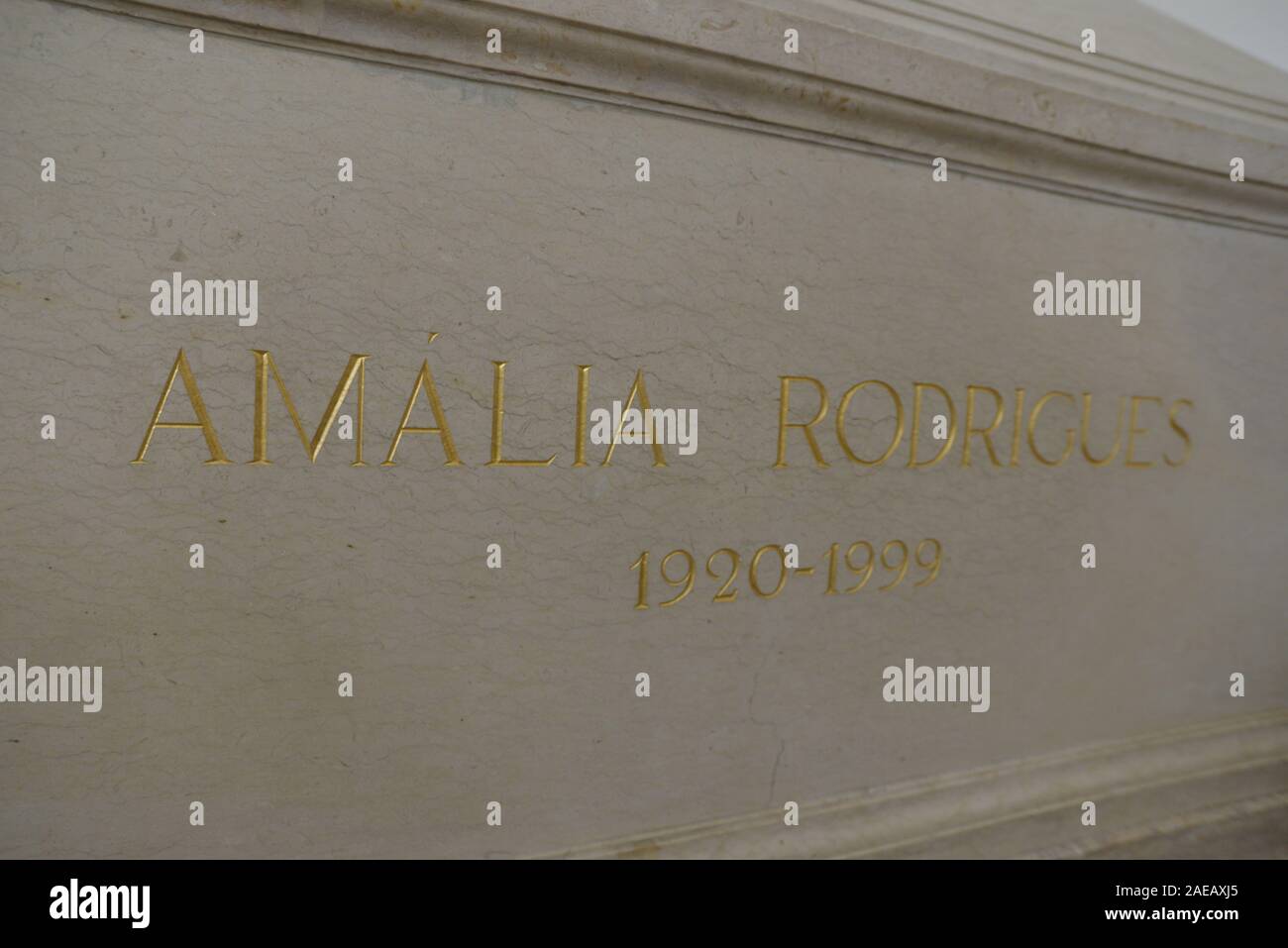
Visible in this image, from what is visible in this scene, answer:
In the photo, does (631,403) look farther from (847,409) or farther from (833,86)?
(833,86)

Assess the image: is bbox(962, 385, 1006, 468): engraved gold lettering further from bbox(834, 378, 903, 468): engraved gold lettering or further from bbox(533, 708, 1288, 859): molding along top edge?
bbox(533, 708, 1288, 859): molding along top edge

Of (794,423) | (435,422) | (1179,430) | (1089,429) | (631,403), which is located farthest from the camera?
(1179,430)

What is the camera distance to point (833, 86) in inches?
82.1

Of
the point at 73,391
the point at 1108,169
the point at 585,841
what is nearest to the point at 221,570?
the point at 73,391

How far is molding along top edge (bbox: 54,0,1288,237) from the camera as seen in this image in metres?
1.72

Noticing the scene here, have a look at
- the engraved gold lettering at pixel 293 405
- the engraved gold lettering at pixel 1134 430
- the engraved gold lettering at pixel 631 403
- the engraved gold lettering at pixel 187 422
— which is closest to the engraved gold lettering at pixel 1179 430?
the engraved gold lettering at pixel 1134 430

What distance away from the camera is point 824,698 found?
7.45 ft

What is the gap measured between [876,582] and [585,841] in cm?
85

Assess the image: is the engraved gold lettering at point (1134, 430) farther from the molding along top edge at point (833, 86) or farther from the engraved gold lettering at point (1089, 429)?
the molding along top edge at point (833, 86)

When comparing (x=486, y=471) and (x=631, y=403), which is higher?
(x=631, y=403)

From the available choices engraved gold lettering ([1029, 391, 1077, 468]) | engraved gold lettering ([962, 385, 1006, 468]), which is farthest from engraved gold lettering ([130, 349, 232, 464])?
engraved gold lettering ([1029, 391, 1077, 468])

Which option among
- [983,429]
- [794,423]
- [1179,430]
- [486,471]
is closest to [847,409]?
[794,423]

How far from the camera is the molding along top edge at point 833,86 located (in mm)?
1716
